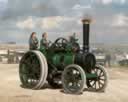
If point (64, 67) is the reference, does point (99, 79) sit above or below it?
below

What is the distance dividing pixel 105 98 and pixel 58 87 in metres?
3.31

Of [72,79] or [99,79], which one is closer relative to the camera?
[72,79]

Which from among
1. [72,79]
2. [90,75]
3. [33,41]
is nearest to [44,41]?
[33,41]

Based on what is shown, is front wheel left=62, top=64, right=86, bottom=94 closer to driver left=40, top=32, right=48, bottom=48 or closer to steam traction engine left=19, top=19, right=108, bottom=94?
steam traction engine left=19, top=19, right=108, bottom=94

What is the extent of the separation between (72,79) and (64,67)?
0.88 metres

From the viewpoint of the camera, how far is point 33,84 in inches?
570

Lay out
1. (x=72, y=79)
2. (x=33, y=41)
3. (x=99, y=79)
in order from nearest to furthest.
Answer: (x=72, y=79), (x=99, y=79), (x=33, y=41)

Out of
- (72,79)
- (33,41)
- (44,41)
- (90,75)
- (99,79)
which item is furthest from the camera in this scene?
(33,41)

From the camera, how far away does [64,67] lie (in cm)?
1423

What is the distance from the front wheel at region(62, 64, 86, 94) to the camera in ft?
42.7

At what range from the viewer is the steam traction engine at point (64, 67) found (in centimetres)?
1349

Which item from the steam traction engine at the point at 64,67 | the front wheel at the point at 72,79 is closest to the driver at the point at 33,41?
the steam traction engine at the point at 64,67

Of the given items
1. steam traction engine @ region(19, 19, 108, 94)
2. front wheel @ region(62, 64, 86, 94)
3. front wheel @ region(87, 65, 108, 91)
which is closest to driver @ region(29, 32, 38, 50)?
steam traction engine @ region(19, 19, 108, 94)

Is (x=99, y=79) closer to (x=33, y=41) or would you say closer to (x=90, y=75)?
(x=90, y=75)
